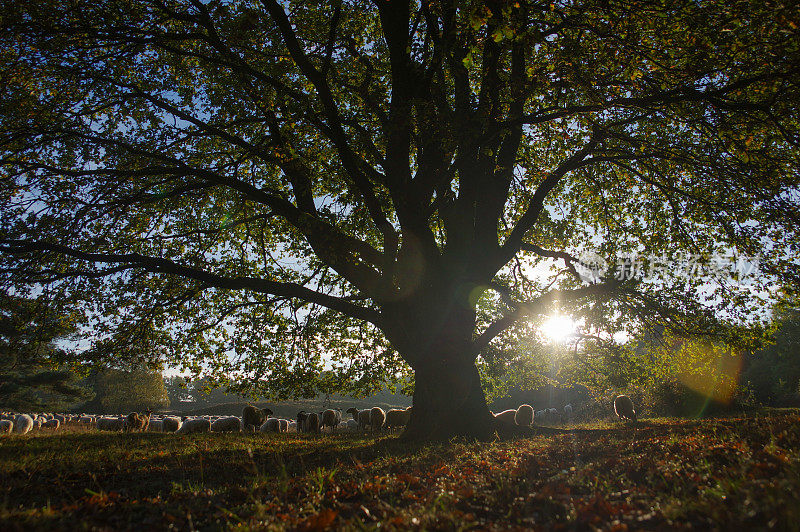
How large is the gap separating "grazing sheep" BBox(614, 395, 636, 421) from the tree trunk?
14917 mm

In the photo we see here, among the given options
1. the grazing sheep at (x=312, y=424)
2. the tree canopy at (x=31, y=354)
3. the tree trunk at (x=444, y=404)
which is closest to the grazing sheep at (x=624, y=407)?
the tree trunk at (x=444, y=404)

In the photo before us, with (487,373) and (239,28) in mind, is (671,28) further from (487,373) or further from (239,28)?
(487,373)

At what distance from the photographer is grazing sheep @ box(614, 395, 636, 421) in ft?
73.9

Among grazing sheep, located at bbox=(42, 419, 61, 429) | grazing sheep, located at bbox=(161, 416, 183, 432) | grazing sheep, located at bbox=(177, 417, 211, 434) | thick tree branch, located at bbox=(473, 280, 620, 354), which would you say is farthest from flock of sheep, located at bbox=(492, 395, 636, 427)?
grazing sheep, located at bbox=(42, 419, 61, 429)

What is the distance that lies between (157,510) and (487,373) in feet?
48.8

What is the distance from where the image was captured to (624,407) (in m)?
22.7

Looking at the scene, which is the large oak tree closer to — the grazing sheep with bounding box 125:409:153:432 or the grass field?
the grass field

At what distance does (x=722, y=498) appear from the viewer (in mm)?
3135

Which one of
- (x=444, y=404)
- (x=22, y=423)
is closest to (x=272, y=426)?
(x=22, y=423)

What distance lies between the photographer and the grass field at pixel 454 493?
3.04 meters

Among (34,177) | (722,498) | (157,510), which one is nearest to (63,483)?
(157,510)

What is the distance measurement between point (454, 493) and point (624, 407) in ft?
74.5

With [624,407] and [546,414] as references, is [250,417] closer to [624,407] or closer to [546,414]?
[624,407]

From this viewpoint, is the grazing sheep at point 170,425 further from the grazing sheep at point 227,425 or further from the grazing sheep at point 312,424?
the grazing sheep at point 312,424
